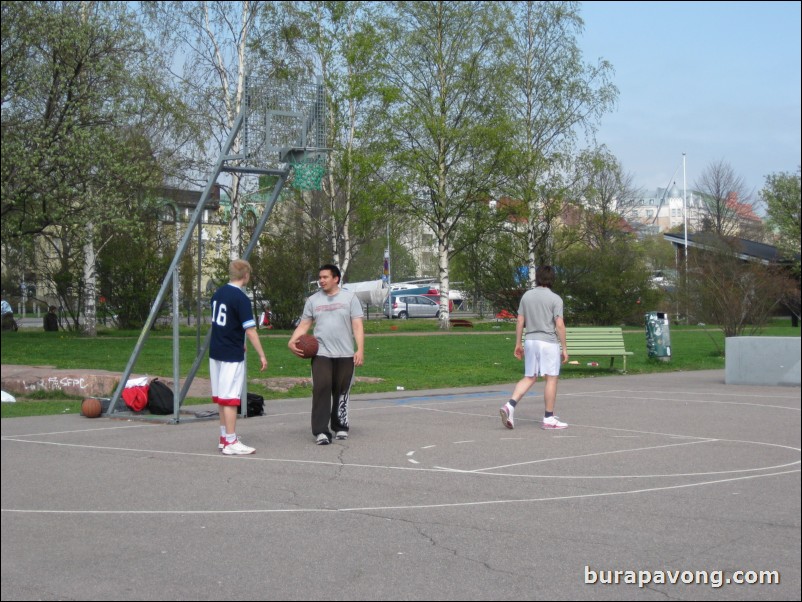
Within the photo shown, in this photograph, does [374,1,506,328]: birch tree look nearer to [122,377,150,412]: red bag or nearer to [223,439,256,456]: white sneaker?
[122,377,150,412]: red bag

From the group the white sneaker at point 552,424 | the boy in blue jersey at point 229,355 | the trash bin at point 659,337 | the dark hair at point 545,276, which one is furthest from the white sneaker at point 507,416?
the trash bin at point 659,337

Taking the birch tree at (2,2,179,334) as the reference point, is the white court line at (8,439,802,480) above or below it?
below

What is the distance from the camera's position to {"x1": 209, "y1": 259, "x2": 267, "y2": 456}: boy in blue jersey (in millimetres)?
10047

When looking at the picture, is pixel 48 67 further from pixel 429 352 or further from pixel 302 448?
pixel 302 448

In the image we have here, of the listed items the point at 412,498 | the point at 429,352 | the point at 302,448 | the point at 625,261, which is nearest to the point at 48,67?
the point at 429,352

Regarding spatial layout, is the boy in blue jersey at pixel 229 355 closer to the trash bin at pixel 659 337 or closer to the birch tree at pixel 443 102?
the trash bin at pixel 659 337

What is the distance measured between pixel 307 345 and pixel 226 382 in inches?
46.8

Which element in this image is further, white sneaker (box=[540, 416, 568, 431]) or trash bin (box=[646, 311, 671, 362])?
trash bin (box=[646, 311, 671, 362])

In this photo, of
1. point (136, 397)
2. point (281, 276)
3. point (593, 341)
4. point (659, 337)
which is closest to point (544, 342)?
point (136, 397)

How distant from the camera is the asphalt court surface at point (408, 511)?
5008mm

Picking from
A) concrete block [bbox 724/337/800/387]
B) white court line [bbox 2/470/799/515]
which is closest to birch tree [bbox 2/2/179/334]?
white court line [bbox 2/470/799/515]

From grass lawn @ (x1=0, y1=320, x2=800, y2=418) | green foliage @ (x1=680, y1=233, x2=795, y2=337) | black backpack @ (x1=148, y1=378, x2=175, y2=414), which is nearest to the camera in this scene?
black backpack @ (x1=148, y1=378, x2=175, y2=414)

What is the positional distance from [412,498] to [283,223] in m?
51.7

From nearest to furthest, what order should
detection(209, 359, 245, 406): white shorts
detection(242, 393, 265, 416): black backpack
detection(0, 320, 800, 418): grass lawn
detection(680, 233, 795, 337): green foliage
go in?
1. detection(209, 359, 245, 406): white shorts
2. detection(242, 393, 265, 416): black backpack
3. detection(0, 320, 800, 418): grass lawn
4. detection(680, 233, 795, 337): green foliage
